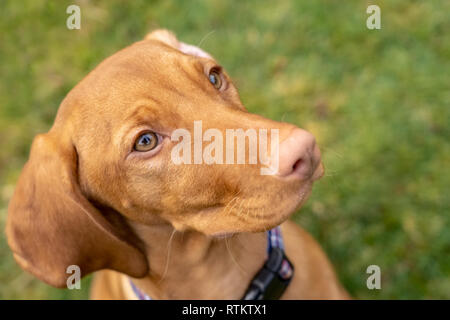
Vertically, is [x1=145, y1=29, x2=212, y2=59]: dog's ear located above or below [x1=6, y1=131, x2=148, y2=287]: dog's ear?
above

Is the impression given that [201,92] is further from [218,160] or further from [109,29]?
[109,29]

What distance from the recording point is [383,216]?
4508 millimetres

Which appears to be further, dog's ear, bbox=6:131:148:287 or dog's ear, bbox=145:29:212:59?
dog's ear, bbox=145:29:212:59

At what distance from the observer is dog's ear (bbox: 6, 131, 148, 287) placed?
8.72 feet

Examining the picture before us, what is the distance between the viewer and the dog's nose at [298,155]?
2.23m

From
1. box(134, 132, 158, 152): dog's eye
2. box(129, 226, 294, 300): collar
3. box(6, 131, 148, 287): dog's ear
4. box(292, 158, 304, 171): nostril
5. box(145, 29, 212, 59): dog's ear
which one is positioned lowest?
box(129, 226, 294, 300): collar

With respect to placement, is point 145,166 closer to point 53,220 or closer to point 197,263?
point 53,220

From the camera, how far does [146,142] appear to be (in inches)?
101

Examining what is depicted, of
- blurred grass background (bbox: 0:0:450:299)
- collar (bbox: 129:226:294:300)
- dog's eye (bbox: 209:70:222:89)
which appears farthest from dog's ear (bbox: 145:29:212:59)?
blurred grass background (bbox: 0:0:450:299)

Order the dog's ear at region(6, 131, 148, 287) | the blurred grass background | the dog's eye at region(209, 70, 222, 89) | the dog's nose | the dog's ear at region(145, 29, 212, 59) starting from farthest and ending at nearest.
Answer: the blurred grass background, the dog's ear at region(145, 29, 212, 59), the dog's eye at region(209, 70, 222, 89), the dog's ear at region(6, 131, 148, 287), the dog's nose

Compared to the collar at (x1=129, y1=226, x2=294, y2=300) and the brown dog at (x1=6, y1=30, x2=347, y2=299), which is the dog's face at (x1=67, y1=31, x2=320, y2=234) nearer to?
the brown dog at (x1=6, y1=30, x2=347, y2=299)

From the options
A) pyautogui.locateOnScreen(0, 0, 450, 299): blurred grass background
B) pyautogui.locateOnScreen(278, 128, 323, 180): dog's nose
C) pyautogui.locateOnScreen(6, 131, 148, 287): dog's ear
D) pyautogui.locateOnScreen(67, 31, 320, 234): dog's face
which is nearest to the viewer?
pyautogui.locateOnScreen(278, 128, 323, 180): dog's nose

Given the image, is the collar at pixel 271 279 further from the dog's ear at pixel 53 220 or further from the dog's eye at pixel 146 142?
the dog's eye at pixel 146 142

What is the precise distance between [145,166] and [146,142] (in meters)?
0.12
